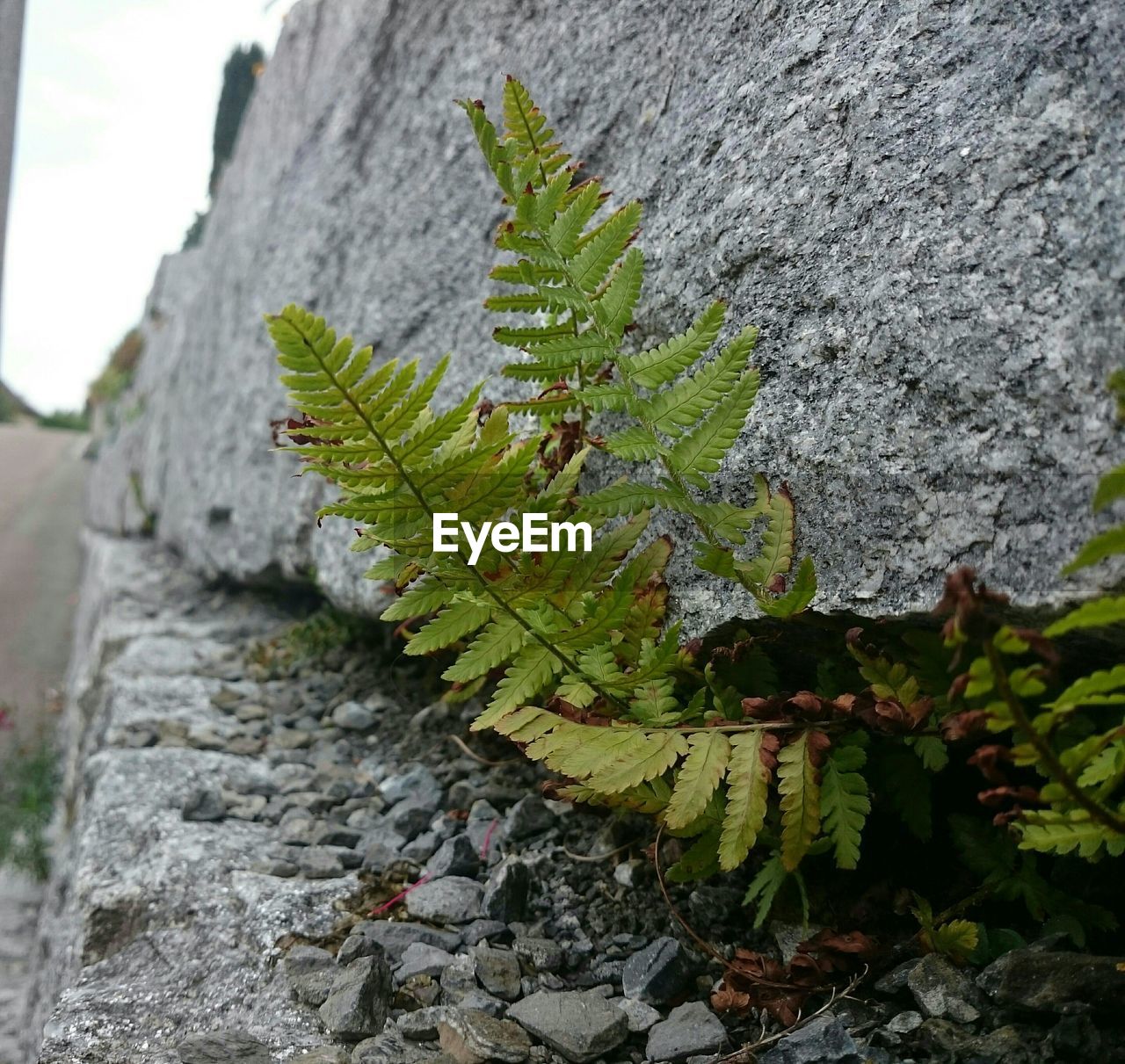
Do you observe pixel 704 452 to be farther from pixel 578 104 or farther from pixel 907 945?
pixel 578 104

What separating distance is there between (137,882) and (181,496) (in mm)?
4502

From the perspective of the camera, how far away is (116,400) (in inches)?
564

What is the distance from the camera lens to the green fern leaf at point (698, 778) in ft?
4.32

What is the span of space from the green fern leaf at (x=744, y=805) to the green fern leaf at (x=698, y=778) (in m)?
0.02

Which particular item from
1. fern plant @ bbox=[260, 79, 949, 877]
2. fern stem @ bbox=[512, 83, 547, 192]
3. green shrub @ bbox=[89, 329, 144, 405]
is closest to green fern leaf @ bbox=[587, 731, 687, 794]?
fern plant @ bbox=[260, 79, 949, 877]

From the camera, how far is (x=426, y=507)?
54.9 inches

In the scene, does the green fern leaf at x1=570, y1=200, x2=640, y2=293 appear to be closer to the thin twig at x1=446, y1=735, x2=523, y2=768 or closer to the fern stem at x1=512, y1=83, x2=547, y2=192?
the fern stem at x1=512, y1=83, x2=547, y2=192

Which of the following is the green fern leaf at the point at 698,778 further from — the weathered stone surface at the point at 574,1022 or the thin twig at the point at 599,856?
the thin twig at the point at 599,856

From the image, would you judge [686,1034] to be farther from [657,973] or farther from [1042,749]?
[1042,749]

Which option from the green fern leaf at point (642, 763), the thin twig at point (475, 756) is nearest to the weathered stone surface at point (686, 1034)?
A: the green fern leaf at point (642, 763)

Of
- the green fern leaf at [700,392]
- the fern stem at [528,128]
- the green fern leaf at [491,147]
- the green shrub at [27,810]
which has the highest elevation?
the fern stem at [528,128]

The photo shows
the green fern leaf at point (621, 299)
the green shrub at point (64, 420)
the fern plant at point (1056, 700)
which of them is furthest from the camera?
the green shrub at point (64, 420)

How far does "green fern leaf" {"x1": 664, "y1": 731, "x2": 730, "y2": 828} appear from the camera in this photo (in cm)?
132

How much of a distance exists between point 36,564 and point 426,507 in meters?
13.4
